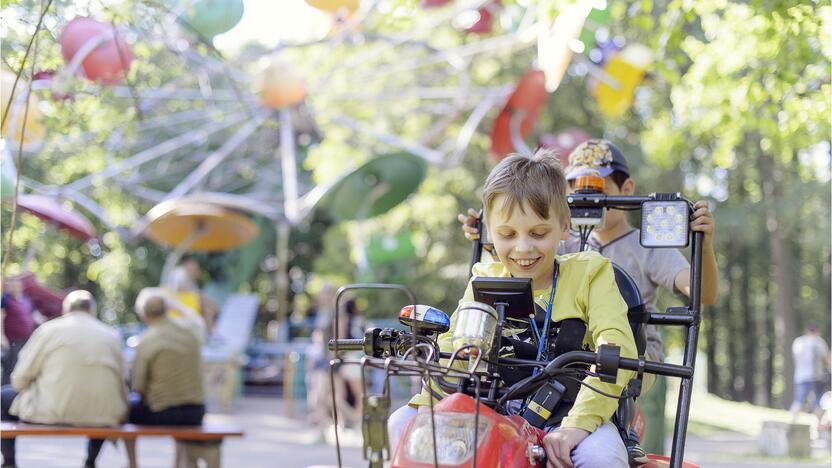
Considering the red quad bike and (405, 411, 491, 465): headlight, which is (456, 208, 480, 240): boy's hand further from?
(405, 411, 491, 465): headlight

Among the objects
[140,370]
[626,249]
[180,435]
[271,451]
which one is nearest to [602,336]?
[626,249]

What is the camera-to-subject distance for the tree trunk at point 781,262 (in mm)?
24578

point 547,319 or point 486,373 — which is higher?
point 547,319

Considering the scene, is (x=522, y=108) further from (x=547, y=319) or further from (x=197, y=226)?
(x=547, y=319)

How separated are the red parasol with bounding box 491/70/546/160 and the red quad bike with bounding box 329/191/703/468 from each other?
39.7 ft

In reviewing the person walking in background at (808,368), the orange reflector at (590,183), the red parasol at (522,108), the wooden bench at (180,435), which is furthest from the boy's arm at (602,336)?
the person walking in background at (808,368)

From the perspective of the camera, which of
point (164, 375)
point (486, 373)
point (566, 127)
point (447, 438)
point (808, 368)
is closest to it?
point (447, 438)

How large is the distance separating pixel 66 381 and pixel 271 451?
169 inches

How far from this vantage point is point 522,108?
1664 cm

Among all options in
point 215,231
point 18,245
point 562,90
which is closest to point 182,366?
point 18,245

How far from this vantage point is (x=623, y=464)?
11.0 ft

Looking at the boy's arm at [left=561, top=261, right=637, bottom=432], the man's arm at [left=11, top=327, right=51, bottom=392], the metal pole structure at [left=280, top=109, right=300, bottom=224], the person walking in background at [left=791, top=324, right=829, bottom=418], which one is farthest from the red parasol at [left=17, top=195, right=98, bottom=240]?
the person walking in background at [left=791, top=324, right=829, bottom=418]

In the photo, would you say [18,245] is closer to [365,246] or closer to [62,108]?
[62,108]

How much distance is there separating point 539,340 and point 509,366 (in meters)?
0.28
